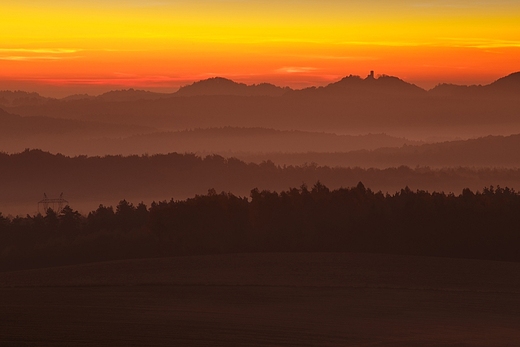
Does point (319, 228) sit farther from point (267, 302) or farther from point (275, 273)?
point (267, 302)

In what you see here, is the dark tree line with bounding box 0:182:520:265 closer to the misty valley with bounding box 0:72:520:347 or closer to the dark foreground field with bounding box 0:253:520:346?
the misty valley with bounding box 0:72:520:347

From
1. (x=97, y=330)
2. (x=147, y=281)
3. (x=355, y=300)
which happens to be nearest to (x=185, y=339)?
(x=97, y=330)

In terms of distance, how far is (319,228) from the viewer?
292ft

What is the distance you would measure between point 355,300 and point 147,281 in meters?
17.6

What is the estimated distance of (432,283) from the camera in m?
Answer: 63.6

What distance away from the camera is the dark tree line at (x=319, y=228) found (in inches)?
3329

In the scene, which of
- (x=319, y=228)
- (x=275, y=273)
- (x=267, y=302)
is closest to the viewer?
(x=267, y=302)

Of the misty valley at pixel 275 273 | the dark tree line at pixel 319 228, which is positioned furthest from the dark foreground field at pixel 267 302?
the dark tree line at pixel 319 228

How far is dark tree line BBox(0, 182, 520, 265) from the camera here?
84.6 metres

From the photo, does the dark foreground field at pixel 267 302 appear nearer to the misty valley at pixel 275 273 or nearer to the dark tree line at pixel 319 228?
the misty valley at pixel 275 273

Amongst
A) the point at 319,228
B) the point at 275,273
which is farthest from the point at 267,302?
the point at 319,228

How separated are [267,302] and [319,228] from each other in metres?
34.3

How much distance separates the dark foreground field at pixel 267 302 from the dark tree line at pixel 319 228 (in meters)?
9.69

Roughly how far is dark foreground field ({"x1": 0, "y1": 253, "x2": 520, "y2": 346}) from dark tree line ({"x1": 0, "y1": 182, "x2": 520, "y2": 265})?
9689 mm
